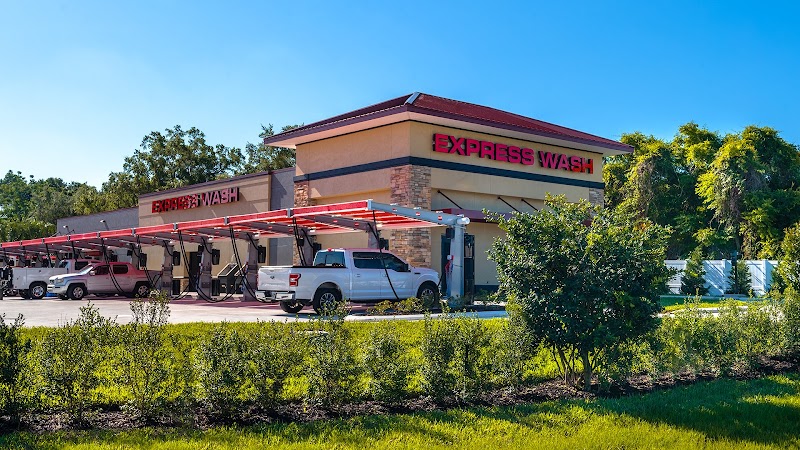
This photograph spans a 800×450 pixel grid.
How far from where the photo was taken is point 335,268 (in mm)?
21422

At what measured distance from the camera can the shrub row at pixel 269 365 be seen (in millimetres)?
7141

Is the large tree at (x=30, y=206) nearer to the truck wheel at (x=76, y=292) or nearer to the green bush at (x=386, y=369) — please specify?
the truck wheel at (x=76, y=292)

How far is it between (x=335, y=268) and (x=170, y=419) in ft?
47.0

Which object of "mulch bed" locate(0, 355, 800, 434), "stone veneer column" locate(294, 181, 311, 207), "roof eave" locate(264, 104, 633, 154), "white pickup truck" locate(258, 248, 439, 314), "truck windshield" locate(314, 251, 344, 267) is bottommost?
"mulch bed" locate(0, 355, 800, 434)

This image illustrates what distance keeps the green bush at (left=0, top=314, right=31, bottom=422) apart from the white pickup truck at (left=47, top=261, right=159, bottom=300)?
27.7 m

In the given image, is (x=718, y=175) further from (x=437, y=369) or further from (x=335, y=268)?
(x=437, y=369)

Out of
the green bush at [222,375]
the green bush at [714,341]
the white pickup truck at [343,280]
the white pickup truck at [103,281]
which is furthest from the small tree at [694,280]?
the green bush at [222,375]

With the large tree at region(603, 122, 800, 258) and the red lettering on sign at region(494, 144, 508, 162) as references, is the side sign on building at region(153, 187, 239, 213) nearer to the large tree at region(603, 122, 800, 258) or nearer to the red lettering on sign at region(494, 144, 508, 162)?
the red lettering on sign at region(494, 144, 508, 162)

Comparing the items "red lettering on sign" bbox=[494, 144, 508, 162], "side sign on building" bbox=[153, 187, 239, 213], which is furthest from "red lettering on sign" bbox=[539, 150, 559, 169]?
"side sign on building" bbox=[153, 187, 239, 213]

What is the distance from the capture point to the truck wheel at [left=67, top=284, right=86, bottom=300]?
32781 mm

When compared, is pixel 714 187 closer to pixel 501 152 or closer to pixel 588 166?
pixel 588 166

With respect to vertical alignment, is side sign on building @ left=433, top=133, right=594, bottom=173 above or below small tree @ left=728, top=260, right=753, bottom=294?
above

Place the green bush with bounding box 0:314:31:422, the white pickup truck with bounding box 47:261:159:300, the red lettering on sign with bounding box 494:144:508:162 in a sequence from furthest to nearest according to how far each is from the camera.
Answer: the white pickup truck with bounding box 47:261:159:300
the red lettering on sign with bounding box 494:144:508:162
the green bush with bounding box 0:314:31:422

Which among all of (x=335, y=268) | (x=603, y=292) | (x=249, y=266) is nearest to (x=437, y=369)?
(x=603, y=292)
